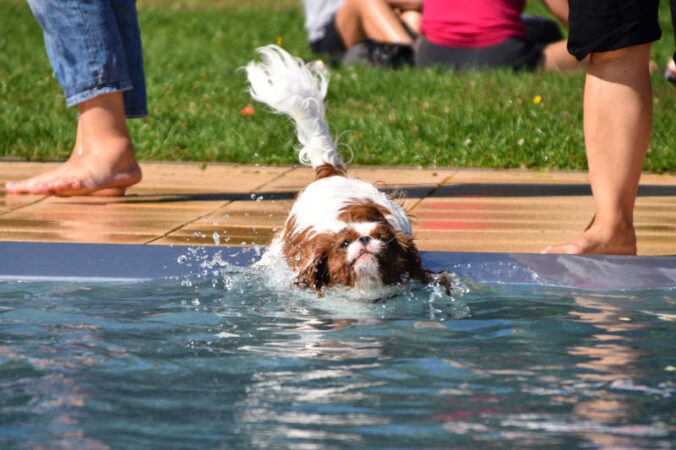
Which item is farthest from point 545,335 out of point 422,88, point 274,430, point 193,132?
point 422,88

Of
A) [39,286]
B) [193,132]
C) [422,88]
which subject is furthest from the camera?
[422,88]

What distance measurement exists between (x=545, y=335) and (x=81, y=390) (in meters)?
1.32

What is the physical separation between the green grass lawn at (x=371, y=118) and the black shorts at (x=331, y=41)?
711mm

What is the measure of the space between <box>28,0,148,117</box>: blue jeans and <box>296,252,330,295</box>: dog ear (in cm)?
193

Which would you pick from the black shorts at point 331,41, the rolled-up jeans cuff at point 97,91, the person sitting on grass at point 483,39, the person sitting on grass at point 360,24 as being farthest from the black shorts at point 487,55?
the rolled-up jeans cuff at point 97,91

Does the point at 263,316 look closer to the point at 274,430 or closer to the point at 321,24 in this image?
the point at 274,430

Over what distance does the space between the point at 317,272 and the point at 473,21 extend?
17.8ft

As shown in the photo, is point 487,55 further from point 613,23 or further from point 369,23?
point 613,23

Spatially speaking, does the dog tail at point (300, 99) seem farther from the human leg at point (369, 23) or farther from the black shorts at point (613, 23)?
the human leg at point (369, 23)

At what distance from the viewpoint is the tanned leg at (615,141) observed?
4062 millimetres

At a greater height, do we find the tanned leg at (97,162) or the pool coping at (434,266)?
the tanned leg at (97,162)

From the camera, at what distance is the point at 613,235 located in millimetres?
4102

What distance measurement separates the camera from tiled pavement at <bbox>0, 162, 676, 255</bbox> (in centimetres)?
443

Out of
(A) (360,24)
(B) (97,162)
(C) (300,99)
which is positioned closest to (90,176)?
(B) (97,162)
